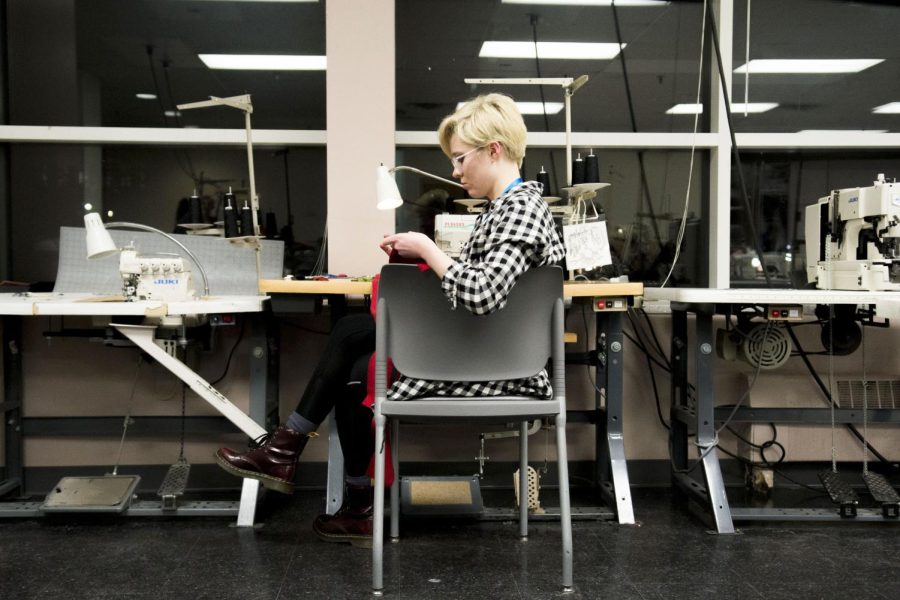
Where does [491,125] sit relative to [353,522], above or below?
above

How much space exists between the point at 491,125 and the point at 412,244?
1.18 ft

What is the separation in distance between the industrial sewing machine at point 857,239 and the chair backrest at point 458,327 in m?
1.35

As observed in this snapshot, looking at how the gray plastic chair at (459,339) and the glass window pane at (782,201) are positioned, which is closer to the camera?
the gray plastic chair at (459,339)

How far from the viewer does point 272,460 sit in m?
2.08

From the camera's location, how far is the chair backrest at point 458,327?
159 cm

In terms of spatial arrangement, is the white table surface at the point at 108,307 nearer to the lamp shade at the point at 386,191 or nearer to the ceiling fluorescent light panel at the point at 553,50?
the lamp shade at the point at 386,191

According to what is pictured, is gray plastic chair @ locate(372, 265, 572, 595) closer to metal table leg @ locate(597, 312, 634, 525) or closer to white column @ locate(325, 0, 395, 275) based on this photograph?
metal table leg @ locate(597, 312, 634, 525)

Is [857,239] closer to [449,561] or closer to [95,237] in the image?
[449,561]

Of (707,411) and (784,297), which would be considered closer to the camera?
(784,297)

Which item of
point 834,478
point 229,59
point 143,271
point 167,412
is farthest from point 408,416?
point 229,59

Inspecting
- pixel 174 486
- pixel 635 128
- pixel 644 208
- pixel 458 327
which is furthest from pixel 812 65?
pixel 174 486

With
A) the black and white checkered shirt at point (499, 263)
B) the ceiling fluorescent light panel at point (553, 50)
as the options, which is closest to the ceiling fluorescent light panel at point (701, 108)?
the ceiling fluorescent light panel at point (553, 50)

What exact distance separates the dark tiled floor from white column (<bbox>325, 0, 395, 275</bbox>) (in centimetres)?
Result: 104

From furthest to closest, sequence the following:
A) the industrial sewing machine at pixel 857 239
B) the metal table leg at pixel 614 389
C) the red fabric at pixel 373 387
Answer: the metal table leg at pixel 614 389, the industrial sewing machine at pixel 857 239, the red fabric at pixel 373 387
